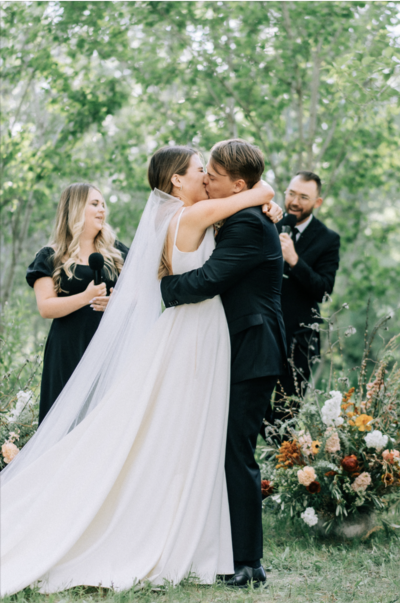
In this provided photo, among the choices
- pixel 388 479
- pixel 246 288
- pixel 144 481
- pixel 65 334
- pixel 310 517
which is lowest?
pixel 310 517

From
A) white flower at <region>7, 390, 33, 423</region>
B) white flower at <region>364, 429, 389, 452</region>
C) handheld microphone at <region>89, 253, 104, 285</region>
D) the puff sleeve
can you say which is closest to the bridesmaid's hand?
handheld microphone at <region>89, 253, 104, 285</region>

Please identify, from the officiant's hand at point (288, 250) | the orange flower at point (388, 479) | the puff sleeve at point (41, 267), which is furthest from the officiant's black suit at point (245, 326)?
the officiant's hand at point (288, 250)

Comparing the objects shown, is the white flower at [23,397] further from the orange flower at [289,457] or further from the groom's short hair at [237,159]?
the groom's short hair at [237,159]

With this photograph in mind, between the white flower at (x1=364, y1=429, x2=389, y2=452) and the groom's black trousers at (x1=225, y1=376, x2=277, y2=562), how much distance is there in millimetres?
919

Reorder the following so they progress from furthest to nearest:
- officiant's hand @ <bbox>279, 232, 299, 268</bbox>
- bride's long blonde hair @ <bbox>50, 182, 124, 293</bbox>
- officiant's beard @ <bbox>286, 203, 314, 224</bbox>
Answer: officiant's beard @ <bbox>286, 203, 314, 224</bbox> → officiant's hand @ <bbox>279, 232, 299, 268</bbox> → bride's long blonde hair @ <bbox>50, 182, 124, 293</bbox>

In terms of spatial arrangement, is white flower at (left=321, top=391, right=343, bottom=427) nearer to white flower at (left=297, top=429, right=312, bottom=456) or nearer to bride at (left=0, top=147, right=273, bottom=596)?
white flower at (left=297, top=429, right=312, bottom=456)

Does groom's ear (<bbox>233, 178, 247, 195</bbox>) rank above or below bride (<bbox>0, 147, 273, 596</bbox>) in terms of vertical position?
above

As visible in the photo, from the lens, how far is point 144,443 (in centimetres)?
323

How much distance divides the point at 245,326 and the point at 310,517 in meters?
1.39

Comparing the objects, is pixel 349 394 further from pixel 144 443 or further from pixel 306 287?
pixel 144 443

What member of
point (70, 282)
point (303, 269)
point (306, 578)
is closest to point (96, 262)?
point (70, 282)

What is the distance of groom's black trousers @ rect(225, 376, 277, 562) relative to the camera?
10.4 feet

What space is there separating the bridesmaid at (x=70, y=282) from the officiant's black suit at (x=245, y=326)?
101cm

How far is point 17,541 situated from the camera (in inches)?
115
